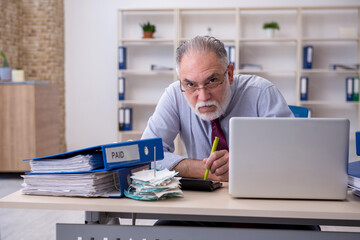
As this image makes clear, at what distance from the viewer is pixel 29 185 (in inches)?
47.3

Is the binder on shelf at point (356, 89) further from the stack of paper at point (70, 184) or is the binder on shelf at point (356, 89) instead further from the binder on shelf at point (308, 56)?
the stack of paper at point (70, 184)

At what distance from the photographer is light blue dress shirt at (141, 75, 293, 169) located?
1.80 metres

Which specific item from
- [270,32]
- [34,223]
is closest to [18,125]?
[34,223]

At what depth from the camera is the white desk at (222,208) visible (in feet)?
3.37

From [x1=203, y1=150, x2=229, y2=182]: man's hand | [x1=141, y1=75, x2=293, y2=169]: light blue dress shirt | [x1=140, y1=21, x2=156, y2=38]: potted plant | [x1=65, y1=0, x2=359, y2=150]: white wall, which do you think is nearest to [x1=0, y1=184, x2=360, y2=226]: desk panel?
[x1=203, y1=150, x2=229, y2=182]: man's hand

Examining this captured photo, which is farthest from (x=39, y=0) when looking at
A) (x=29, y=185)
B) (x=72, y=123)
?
(x=29, y=185)

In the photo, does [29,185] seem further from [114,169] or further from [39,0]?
[39,0]

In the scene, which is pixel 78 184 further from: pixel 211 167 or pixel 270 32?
pixel 270 32

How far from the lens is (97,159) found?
120 centimetres

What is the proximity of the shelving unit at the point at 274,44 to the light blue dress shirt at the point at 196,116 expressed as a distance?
137 inches

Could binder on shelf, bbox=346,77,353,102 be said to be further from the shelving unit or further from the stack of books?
the stack of books

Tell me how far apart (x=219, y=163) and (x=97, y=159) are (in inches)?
15.4

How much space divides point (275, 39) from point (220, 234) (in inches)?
172

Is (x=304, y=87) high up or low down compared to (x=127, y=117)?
up
